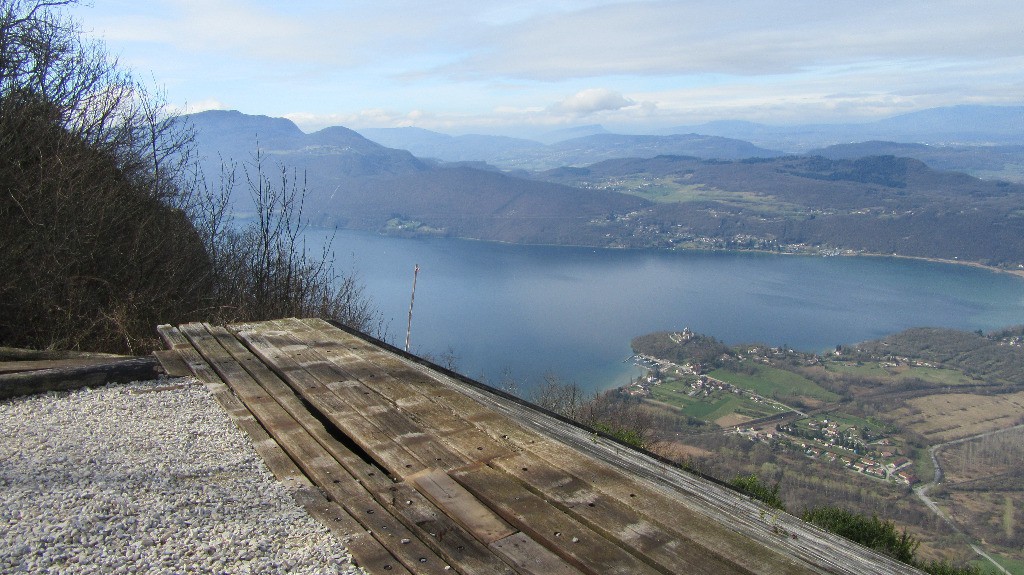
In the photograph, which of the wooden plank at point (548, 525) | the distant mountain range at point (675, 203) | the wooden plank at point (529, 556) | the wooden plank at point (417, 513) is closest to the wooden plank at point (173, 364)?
the wooden plank at point (417, 513)

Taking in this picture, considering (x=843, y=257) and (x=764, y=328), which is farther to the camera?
(x=843, y=257)

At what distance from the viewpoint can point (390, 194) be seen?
3718 inches

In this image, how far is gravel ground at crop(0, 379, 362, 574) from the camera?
6.37 feet

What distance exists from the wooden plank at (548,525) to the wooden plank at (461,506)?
0.03 m

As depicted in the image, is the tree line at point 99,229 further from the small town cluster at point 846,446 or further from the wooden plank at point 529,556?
the small town cluster at point 846,446

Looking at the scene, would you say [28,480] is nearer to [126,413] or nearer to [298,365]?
[126,413]

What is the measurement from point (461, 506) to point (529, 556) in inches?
14.5

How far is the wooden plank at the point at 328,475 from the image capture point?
1.96 metres

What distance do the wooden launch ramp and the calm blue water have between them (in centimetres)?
2584

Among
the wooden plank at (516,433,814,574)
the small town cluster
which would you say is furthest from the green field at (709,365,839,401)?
the wooden plank at (516,433,814,574)

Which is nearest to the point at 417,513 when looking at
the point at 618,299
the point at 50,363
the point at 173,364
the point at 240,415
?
the point at 240,415

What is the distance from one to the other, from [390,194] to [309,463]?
94.5m

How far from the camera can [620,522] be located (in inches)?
84.7

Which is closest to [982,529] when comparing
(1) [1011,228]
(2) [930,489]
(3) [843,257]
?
(2) [930,489]
